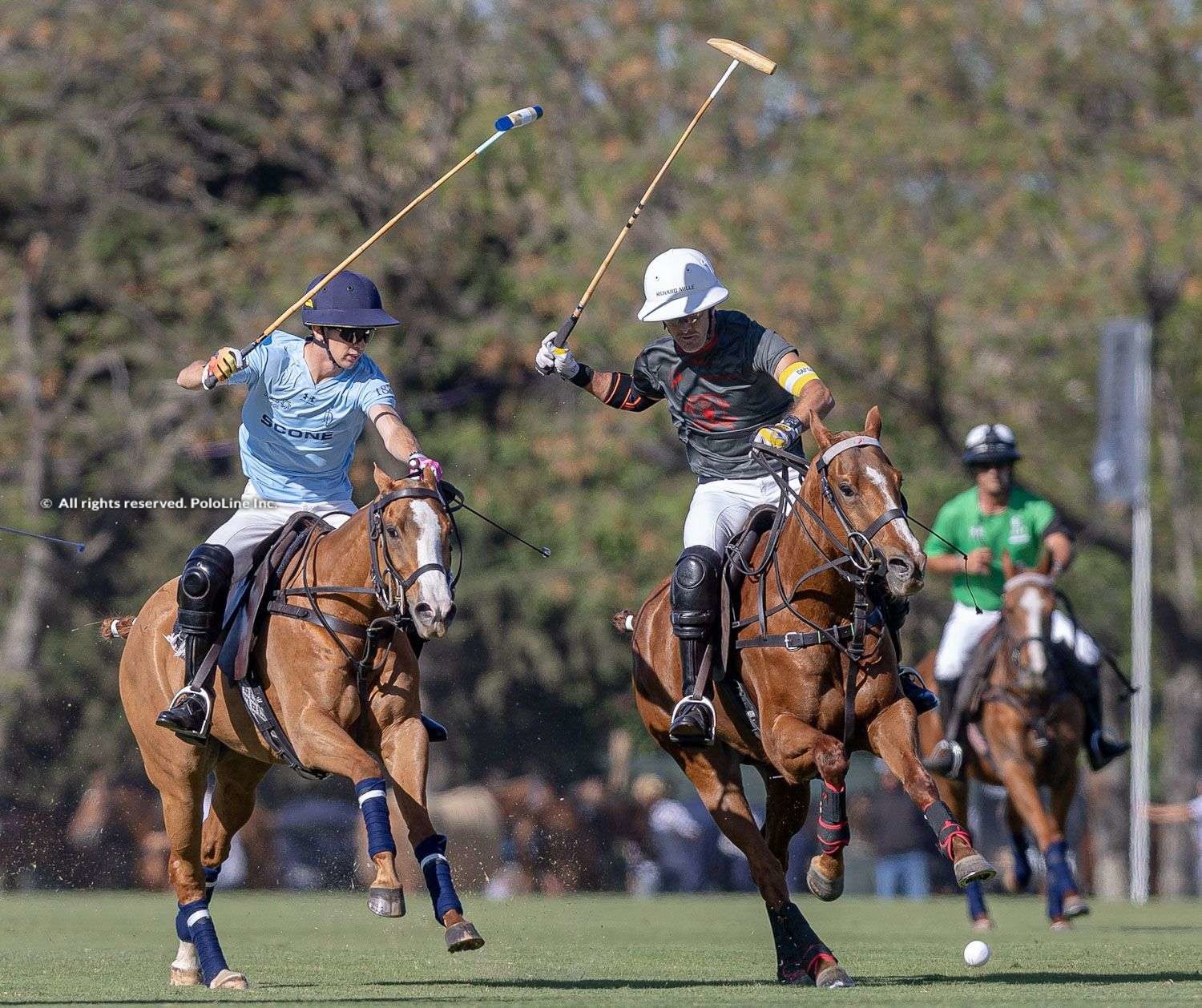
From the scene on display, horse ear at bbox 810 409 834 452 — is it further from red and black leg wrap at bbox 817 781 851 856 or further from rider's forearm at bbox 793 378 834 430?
red and black leg wrap at bbox 817 781 851 856

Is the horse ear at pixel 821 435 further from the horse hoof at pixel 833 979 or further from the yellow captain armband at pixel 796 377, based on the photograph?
the horse hoof at pixel 833 979

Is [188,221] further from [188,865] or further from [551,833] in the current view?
[188,865]

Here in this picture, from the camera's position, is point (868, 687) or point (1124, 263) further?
point (1124, 263)

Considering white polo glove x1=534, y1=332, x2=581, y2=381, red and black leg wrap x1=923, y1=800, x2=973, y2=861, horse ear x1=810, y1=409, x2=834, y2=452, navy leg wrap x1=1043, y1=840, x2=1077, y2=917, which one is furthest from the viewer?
navy leg wrap x1=1043, y1=840, x2=1077, y2=917

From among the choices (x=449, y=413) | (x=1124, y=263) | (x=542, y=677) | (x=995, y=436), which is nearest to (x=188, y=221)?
(x=449, y=413)

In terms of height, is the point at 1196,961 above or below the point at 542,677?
below

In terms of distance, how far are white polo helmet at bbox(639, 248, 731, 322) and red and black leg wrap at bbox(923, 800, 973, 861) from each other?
2.48 m

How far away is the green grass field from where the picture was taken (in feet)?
29.1

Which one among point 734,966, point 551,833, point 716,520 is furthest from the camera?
point 551,833

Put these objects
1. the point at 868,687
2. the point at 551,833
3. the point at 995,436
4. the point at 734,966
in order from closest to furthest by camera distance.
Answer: the point at 868,687 < the point at 734,966 < the point at 995,436 < the point at 551,833

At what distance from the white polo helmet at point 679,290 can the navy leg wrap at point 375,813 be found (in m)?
2.45

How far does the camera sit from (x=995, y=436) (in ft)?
47.9

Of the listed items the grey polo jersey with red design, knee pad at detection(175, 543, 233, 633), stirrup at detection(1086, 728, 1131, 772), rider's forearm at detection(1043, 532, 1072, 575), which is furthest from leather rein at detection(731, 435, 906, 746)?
stirrup at detection(1086, 728, 1131, 772)

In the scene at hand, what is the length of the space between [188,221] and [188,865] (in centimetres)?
1989
